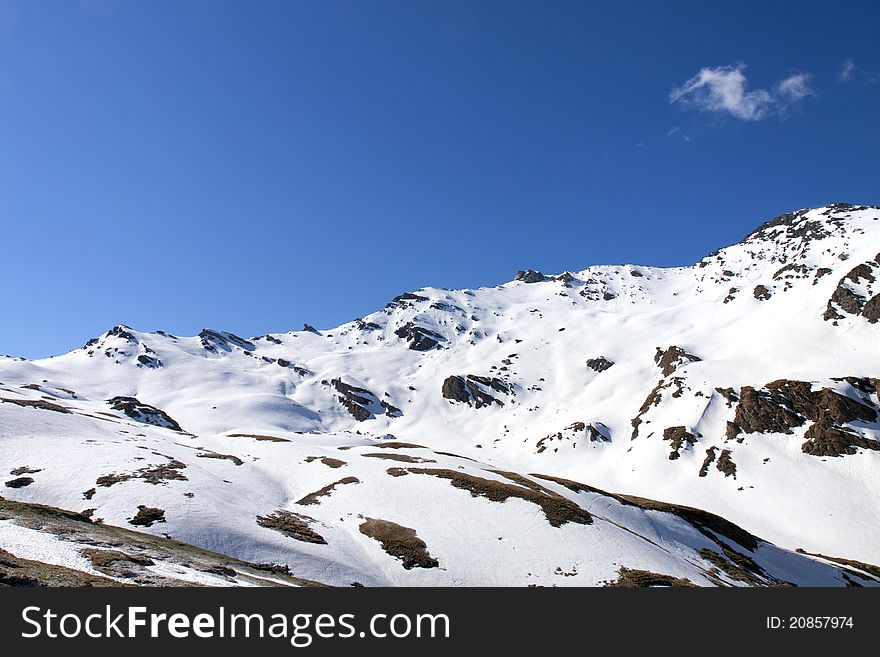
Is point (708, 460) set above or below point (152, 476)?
above

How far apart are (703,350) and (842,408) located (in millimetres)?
74321

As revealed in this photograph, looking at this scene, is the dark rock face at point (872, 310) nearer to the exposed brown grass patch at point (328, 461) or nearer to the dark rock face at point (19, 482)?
the exposed brown grass patch at point (328, 461)

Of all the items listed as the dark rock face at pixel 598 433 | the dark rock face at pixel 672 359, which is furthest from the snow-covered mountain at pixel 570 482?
the dark rock face at pixel 672 359

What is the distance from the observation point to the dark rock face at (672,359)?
17350cm

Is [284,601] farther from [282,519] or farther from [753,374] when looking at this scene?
[753,374]

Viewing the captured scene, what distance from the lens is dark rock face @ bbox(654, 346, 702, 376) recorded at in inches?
6831

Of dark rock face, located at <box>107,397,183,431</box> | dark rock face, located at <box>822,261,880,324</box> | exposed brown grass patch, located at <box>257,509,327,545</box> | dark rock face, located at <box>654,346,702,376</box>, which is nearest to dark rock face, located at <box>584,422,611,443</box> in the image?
dark rock face, located at <box>654,346,702,376</box>

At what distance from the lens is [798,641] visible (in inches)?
814

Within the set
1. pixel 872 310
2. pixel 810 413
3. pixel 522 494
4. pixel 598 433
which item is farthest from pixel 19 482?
pixel 872 310

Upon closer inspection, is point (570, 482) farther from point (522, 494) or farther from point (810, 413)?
point (810, 413)

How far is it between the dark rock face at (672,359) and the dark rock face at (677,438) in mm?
49193

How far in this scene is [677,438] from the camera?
409ft

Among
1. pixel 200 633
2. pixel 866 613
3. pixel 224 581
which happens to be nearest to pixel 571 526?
pixel 866 613

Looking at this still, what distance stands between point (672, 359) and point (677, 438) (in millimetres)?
62019
